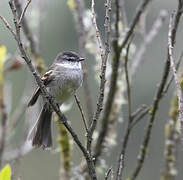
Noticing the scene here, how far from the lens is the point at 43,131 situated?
4.38m

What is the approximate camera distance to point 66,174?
12.6ft

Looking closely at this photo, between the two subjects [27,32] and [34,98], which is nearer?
[34,98]

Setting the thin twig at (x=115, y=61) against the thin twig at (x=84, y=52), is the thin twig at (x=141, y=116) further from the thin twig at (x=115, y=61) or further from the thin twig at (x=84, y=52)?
the thin twig at (x=84, y=52)

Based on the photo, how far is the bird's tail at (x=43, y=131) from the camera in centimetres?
418

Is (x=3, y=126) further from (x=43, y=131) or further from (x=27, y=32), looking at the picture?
(x=27, y=32)

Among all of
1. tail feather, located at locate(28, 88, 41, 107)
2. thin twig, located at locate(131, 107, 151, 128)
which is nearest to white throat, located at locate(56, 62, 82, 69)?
tail feather, located at locate(28, 88, 41, 107)

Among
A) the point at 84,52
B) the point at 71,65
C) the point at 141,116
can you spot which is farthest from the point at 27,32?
the point at 141,116

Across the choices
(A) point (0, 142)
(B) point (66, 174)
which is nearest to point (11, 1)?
(A) point (0, 142)

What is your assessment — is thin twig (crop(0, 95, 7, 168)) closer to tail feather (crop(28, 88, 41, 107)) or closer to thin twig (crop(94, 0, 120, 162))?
tail feather (crop(28, 88, 41, 107))

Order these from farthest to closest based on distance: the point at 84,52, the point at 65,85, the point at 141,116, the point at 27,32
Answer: the point at 65,85
the point at 84,52
the point at 27,32
the point at 141,116

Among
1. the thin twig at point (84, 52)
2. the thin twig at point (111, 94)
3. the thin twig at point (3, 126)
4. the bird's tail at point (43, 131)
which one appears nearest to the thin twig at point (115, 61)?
the thin twig at point (111, 94)

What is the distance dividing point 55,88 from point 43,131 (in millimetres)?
394

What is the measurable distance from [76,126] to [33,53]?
7263 mm

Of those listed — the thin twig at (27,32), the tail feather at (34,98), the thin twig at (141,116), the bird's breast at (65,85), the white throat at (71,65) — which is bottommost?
the thin twig at (141,116)
